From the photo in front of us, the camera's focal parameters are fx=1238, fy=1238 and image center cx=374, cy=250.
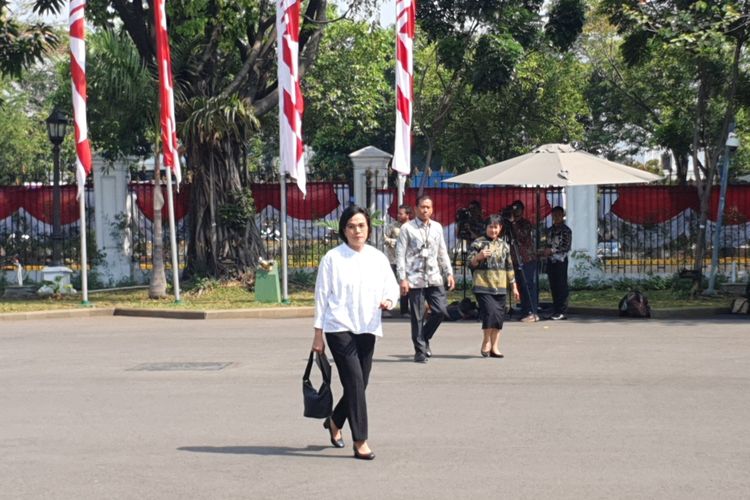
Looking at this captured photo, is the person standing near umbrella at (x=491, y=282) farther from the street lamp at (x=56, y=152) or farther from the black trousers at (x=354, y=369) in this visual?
the street lamp at (x=56, y=152)

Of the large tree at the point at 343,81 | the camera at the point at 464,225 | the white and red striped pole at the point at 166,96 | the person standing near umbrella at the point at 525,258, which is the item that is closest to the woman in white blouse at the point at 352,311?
the person standing near umbrella at the point at 525,258

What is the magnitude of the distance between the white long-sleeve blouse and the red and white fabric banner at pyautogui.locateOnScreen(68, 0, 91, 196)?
13.0 metres

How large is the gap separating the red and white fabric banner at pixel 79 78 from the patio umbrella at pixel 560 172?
6.42m

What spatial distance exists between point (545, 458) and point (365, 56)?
3458cm

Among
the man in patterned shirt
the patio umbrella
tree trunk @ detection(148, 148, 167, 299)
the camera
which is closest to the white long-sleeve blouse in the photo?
the man in patterned shirt

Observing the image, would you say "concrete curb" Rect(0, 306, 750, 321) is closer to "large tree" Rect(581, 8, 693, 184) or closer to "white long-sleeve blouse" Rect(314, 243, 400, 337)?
"large tree" Rect(581, 8, 693, 184)

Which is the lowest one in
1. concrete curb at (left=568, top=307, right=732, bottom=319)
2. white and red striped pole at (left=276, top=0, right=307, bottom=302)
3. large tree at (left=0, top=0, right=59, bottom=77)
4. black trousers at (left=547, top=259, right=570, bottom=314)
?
concrete curb at (left=568, top=307, right=732, bottom=319)

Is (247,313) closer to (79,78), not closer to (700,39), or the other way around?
(79,78)

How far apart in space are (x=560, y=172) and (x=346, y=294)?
421 inches

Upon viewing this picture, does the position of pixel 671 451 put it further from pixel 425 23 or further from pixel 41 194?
pixel 41 194

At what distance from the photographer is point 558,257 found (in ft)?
58.5

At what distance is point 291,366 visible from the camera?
1263cm

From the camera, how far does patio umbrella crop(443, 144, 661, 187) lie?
18.2 metres

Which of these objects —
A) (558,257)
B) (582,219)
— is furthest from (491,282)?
(582,219)
